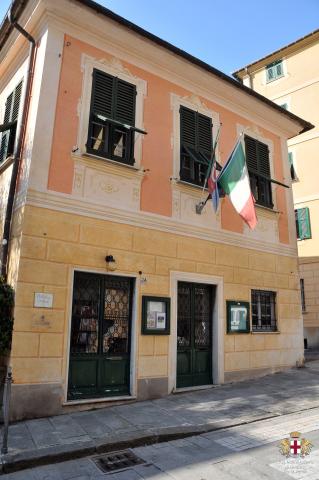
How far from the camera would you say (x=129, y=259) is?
7.98 metres

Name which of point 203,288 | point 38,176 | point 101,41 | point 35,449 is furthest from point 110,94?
point 35,449

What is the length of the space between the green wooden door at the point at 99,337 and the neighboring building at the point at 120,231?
21 millimetres

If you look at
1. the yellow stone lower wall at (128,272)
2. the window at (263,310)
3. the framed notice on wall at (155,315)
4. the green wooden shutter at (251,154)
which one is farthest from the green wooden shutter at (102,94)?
the window at (263,310)

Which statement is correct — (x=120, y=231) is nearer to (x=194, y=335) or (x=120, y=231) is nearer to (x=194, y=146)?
(x=194, y=335)

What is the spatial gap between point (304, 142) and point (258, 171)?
8.63 metres

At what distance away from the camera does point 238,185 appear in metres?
8.52

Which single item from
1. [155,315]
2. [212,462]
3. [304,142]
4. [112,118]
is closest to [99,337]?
[155,315]

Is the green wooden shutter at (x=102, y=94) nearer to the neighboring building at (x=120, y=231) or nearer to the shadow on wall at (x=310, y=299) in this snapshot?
the neighboring building at (x=120, y=231)

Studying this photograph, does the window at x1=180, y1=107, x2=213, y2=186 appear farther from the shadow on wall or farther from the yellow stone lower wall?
the shadow on wall

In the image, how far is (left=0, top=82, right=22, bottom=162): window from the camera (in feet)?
27.3

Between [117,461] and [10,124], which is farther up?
[10,124]

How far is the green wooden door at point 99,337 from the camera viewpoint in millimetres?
7180

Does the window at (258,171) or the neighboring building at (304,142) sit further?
the neighboring building at (304,142)

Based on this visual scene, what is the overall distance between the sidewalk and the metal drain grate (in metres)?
0.12
